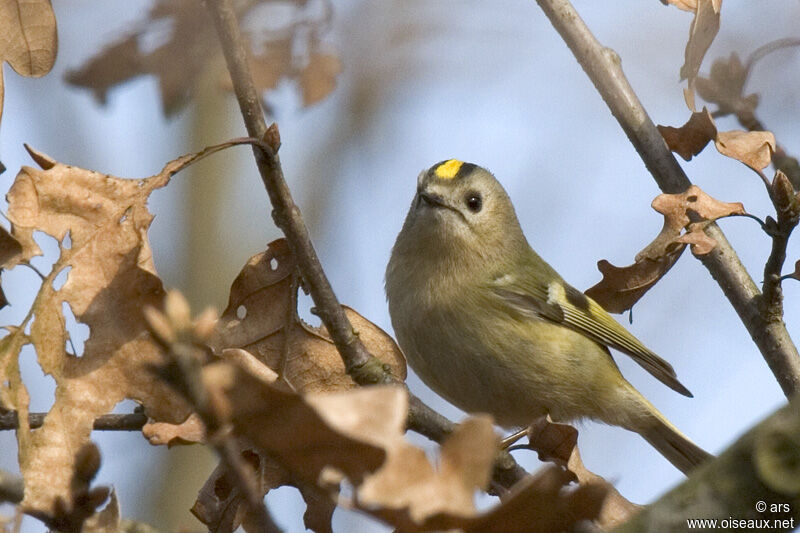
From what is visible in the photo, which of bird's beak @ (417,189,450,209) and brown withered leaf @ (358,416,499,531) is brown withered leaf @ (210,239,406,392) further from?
bird's beak @ (417,189,450,209)

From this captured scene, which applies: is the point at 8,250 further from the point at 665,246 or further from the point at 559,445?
the point at 665,246

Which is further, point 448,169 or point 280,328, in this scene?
point 448,169

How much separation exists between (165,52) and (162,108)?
0.15 m

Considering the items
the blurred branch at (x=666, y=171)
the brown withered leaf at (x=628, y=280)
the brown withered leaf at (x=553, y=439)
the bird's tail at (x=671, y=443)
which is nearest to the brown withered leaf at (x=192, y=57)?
the blurred branch at (x=666, y=171)

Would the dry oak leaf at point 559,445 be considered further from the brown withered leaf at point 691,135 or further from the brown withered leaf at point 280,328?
the brown withered leaf at point 691,135

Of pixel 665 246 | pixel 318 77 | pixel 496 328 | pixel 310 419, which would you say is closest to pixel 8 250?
pixel 310 419

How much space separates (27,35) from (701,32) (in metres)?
1.23

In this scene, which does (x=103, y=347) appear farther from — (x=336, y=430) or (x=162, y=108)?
(x=162, y=108)

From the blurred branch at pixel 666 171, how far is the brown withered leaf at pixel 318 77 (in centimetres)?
54

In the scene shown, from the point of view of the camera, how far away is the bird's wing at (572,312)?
10.0 ft

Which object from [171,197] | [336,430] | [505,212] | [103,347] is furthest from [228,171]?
[336,430]

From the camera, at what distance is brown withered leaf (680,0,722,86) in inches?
76.3

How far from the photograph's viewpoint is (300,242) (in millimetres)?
1734

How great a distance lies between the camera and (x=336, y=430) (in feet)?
2.76
